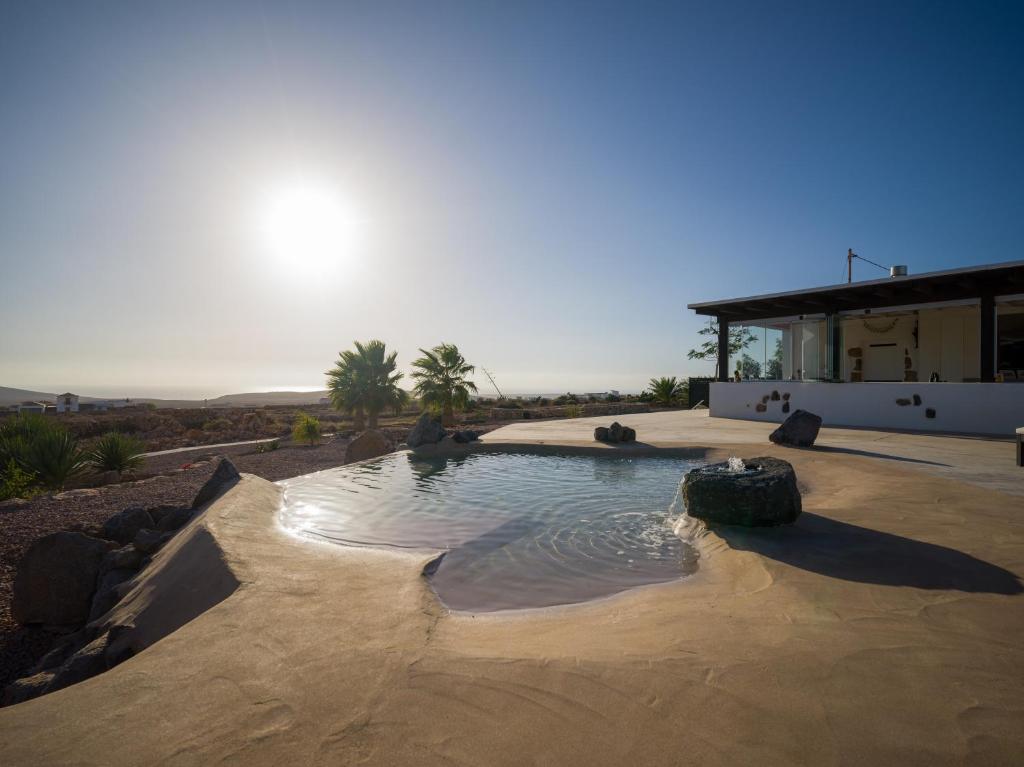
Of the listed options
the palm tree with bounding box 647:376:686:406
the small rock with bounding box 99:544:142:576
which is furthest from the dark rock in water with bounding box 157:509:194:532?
the palm tree with bounding box 647:376:686:406

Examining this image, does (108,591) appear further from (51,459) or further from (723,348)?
(723,348)

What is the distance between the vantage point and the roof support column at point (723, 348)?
20609 millimetres

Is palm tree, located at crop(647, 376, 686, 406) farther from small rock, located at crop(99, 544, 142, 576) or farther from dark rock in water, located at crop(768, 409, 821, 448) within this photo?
small rock, located at crop(99, 544, 142, 576)

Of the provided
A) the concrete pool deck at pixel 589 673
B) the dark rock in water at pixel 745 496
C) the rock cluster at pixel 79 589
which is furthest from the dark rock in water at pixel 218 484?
the dark rock in water at pixel 745 496

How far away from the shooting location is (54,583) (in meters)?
5.30

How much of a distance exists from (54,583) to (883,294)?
21.0 m

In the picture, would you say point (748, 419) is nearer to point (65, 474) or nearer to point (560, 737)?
point (560, 737)

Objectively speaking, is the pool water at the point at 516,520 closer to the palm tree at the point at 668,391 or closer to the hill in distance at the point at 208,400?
the palm tree at the point at 668,391

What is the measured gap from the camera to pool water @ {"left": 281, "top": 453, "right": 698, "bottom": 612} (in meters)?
4.80

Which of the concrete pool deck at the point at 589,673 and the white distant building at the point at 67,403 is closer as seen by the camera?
the concrete pool deck at the point at 589,673

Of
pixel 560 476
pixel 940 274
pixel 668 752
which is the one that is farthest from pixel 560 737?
pixel 940 274

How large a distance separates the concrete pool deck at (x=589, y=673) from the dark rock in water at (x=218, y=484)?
124 inches

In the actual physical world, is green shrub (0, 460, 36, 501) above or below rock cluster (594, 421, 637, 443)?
below

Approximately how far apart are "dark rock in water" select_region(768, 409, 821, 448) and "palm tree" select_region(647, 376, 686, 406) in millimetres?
18171
